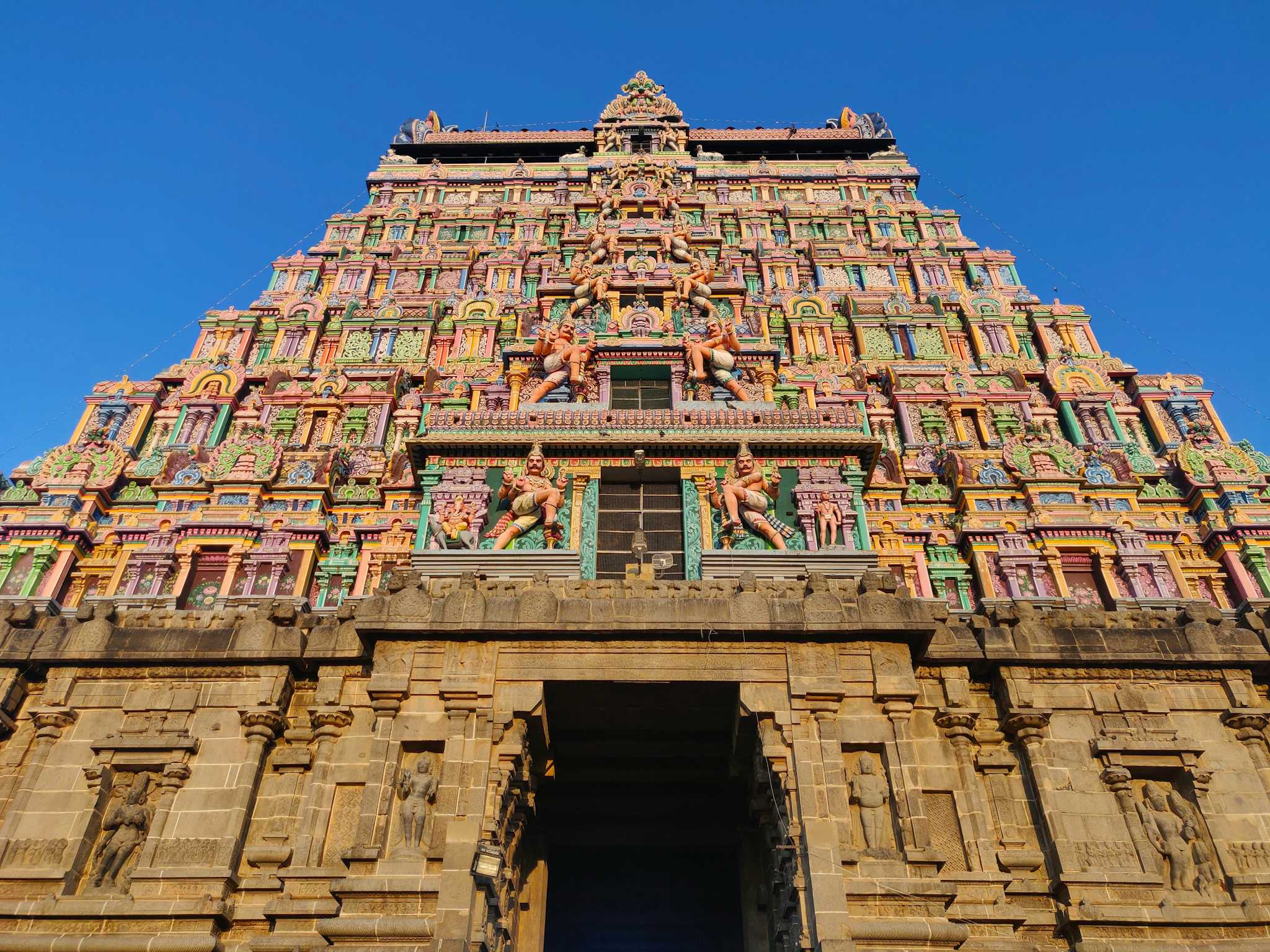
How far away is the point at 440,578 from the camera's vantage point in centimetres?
1669

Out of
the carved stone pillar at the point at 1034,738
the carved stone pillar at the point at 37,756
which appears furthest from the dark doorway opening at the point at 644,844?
the carved stone pillar at the point at 37,756

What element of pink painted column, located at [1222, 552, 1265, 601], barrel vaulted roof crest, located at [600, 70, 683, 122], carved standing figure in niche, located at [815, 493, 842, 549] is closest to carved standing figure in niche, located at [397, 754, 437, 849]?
carved standing figure in niche, located at [815, 493, 842, 549]

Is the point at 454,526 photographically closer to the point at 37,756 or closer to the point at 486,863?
the point at 37,756

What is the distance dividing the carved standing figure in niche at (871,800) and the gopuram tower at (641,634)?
0.26 ft

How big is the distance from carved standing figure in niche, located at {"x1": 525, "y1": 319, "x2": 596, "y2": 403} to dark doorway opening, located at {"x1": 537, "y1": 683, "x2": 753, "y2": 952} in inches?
393

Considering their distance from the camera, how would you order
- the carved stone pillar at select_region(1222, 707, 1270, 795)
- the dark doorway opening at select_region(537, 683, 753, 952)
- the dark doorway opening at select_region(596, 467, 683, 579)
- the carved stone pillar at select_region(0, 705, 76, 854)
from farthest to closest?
1. the dark doorway opening at select_region(596, 467, 683, 579)
2. the dark doorway opening at select_region(537, 683, 753, 952)
3. the carved stone pillar at select_region(1222, 707, 1270, 795)
4. the carved stone pillar at select_region(0, 705, 76, 854)

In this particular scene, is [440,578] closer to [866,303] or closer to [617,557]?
[617,557]

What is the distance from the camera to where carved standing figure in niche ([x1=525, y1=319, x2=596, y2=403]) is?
23.8 meters

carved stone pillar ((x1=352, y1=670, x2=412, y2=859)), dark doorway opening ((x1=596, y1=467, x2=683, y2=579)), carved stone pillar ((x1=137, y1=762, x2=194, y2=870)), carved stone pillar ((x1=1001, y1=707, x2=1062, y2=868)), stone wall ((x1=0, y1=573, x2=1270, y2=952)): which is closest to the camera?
stone wall ((x1=0, y1=573, x2=1270, y2=952))

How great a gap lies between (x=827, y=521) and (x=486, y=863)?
403 inches

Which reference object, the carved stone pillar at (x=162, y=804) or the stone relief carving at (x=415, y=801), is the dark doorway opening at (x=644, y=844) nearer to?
the stone relief carving at (x=415, y=801)

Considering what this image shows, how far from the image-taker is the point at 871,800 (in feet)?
43.5

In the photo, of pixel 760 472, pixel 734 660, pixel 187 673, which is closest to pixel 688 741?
pixel 734 660

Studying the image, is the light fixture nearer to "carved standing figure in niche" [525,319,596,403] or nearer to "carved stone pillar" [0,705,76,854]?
"carved stone pillar" [0,705,76,854]
